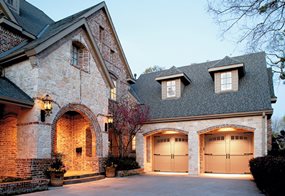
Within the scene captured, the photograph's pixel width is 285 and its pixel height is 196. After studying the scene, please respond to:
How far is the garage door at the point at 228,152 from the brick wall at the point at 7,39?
39.2ft

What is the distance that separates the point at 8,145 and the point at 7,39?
492cm

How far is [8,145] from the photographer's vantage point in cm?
1161

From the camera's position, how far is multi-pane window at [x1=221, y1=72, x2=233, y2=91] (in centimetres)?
1683

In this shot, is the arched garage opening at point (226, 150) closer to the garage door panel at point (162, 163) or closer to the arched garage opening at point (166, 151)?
the arched garage opening at point (166, 151)

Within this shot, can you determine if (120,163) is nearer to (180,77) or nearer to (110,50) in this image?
(180,77)

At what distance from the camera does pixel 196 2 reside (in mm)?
7215

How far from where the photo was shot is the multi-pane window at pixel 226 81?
55.2 feet

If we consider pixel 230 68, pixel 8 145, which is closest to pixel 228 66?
pixel 230 68

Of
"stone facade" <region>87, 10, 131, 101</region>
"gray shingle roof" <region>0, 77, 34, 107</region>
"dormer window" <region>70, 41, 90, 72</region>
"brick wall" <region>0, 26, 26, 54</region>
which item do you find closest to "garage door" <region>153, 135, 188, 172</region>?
"stone facade" <region>87, 10, 131, 101</region>

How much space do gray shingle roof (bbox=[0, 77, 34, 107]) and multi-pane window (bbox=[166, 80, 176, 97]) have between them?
998 centimetres

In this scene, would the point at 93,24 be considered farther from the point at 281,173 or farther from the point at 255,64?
the point at 281,173

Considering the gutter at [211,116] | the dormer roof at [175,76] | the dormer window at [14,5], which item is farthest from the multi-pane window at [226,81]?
the dormer window at [14,5]

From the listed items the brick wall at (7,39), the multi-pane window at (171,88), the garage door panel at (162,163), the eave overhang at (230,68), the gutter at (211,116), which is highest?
the brick wall at (7,39)

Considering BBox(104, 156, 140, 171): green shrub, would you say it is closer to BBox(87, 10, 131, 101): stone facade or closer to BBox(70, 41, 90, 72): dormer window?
BBox(87, 10, 131, 101): stone facade
